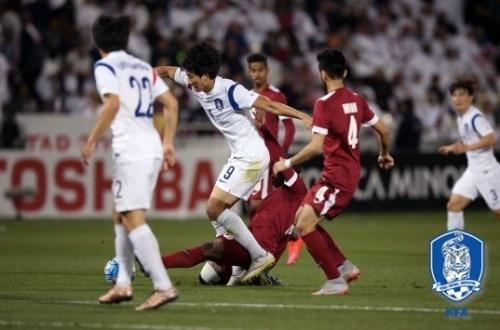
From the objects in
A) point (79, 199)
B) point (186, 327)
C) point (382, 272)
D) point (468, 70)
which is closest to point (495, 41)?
point (468, 70)

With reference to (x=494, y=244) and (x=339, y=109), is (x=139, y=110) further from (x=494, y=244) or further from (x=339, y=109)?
(x=494, y=244)

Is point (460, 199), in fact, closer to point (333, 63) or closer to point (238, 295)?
point (333, 63)

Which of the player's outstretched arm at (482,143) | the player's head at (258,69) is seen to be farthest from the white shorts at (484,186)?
the player's head at (258,69)

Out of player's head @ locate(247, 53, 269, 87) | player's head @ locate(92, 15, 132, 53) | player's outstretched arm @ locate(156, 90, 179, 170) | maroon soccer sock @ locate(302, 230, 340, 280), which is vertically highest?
player's head @ locate(92, 15, 132, 53)

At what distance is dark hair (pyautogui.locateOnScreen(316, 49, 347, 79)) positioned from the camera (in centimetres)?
1109

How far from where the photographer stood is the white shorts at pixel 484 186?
15.6 metres

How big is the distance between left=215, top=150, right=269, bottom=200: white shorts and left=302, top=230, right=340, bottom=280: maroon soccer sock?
4.22 feet

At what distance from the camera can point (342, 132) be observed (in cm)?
1109

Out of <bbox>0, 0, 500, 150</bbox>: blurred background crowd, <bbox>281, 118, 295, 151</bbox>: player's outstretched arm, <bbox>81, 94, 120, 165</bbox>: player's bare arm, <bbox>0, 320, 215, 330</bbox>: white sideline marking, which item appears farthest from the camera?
<bbox>0, 0, 500, 150</bbox>: blurred background crowd

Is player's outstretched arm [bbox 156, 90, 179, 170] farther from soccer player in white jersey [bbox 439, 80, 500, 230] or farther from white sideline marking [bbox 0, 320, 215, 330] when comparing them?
soccer player in white jersey [bbox 439, 80, 500, 230]

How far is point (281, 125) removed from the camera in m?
15.9

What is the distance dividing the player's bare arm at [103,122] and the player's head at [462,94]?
7.14 m

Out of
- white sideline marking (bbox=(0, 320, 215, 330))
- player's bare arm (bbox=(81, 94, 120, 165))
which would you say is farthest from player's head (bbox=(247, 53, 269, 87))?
white sideline marking (bbox=(0, 320, 215, 330))

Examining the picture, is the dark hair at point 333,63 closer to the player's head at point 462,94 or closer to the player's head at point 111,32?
the player's head at point 111,32
